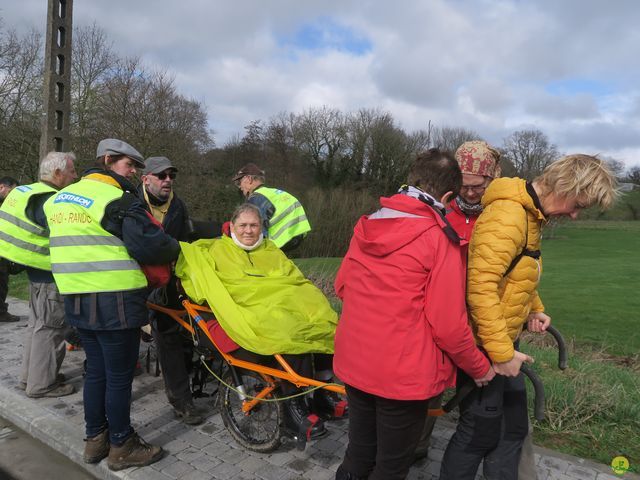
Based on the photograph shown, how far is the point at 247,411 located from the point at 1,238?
8.73 feet

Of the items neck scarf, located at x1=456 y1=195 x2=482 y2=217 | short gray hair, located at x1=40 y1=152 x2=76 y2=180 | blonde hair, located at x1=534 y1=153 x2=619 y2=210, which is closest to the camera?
blonde hair, located at x1=534 y1=153 x2=619 y2=210

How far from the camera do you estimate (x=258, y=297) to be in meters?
3.41

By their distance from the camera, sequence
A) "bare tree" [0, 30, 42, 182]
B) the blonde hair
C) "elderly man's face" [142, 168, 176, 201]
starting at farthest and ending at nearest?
"bare tree" [0, 30, 42, 182]
"elderly man's face" [142, 168, 176, 201]
the blonde hair

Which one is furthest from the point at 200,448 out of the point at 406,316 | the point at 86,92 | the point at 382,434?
the point at 86,92

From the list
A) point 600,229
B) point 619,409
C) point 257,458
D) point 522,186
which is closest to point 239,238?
point 257,458

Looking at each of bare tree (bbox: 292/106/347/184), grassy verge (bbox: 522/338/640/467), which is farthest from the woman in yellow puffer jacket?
bare tree (bbox: 292/106/347/184)

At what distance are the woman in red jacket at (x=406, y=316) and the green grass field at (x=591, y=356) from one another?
2.15m

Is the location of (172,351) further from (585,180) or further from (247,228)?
(585,180)

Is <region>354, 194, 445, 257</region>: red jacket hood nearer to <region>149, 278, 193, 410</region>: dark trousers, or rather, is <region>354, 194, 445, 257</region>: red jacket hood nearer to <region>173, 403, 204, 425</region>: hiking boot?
<region>149, 278, 193, 410</region>: dark trousers

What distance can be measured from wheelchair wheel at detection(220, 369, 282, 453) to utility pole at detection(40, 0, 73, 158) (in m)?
5.84

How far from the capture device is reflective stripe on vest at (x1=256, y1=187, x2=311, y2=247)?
4598 millimetres

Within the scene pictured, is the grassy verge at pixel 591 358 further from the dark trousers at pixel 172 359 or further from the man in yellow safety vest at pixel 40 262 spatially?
the man in yellow safety vest at pixel 40 262

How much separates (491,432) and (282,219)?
276 cm

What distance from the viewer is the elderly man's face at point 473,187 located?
3.04 m
